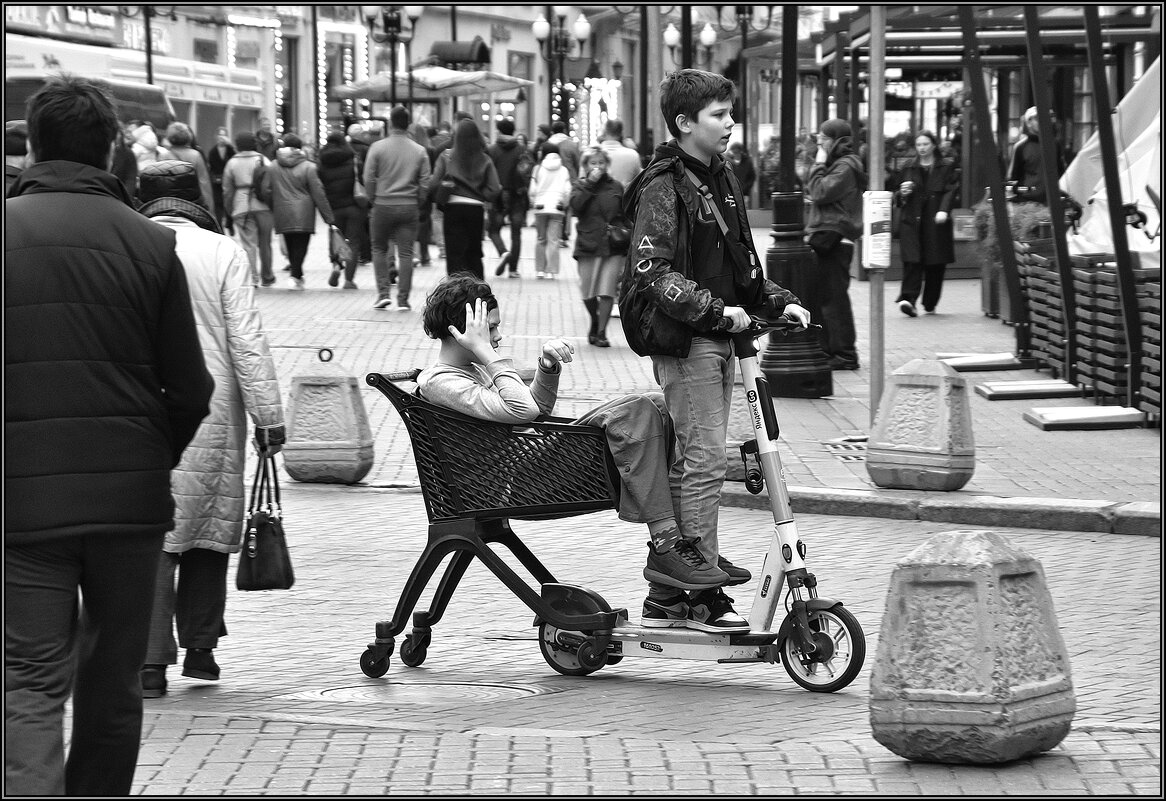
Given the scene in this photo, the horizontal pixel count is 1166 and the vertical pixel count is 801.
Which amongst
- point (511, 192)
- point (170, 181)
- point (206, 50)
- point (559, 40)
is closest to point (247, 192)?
point (511, 192)

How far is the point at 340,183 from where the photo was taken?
22094 millimetres

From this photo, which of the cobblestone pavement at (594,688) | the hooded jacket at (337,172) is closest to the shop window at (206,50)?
the hooded jacket at (337,172)

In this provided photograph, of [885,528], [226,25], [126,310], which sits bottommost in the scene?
[885,528]

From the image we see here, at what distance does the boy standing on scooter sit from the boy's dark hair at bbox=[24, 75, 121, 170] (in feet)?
7.20

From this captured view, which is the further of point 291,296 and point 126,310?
point 291,296

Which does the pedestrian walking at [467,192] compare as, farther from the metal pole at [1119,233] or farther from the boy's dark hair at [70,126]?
the boy's dark hair at [70,126]

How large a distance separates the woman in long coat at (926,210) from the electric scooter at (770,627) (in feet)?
43.2

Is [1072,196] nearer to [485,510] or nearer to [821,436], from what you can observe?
[821,436]

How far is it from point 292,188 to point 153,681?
53.1ft

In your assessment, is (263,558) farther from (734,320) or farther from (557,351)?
(734,320)

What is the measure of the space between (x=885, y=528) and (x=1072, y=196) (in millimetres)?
6744

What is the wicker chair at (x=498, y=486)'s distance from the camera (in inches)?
227

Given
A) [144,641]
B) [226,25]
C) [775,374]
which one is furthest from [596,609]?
[226,25]

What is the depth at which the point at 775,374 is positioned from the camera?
13445 millimetres
